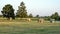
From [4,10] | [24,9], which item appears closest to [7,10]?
[4,10]

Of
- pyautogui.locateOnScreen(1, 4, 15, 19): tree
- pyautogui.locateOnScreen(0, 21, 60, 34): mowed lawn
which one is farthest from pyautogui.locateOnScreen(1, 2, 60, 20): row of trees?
pyautogui.locateOnScreen(0, 21, 60, 34): mowed lawn

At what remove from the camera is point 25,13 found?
88562mm

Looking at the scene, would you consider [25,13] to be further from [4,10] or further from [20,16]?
[4,10]

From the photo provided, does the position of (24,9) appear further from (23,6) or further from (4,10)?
(4,10)

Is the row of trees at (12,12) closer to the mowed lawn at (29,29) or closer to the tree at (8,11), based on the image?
the tree at (8,11)

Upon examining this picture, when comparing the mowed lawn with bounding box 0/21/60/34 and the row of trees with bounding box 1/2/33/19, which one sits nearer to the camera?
the mowed lawn with bounding box 0/21/60/34

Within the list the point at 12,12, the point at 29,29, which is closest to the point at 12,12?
the point at 12,12

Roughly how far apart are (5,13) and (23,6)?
788 cm

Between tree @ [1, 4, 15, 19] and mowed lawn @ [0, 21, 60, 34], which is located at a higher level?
tree @ [1, 4, 15, 19]

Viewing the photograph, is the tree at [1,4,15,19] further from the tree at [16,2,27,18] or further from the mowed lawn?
the mowed lawn

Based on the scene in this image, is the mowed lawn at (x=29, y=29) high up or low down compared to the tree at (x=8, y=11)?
down

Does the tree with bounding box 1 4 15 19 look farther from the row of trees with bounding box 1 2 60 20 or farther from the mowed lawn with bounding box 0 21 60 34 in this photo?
the mowed lawn with bounding box 0 21 60 34

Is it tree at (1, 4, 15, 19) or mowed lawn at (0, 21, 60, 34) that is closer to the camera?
mowed lawn at (0, 21, 60, 34)

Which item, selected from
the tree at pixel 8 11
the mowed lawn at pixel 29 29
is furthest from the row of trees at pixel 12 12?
the mowed lawn at pixel 29 29
